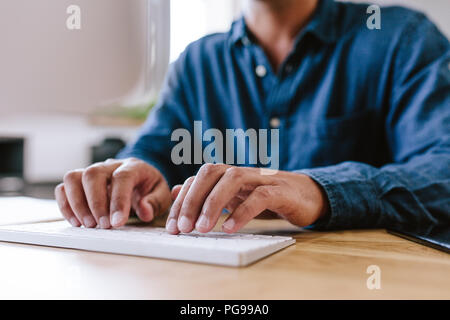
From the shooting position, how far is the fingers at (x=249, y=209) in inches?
16.7

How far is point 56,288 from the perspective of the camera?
268 millimetres

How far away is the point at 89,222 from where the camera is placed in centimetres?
49

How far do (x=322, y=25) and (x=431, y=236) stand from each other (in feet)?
1.92

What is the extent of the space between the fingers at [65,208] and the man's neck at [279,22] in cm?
58

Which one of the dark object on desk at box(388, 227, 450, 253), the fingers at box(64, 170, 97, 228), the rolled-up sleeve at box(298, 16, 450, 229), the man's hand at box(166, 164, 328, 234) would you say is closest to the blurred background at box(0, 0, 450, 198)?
the fingers at box(64, 170, 97, 228)

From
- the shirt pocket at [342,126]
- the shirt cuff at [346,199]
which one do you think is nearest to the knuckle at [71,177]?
the shirt cuff at [346,199]

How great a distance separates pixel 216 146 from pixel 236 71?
0.20 meters

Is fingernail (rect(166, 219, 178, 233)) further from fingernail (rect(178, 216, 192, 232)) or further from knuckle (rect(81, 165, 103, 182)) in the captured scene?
knuckle (rect(81, 165, 103, 182))

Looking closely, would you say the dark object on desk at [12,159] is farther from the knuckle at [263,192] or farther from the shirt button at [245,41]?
the knuckle at [263,192]

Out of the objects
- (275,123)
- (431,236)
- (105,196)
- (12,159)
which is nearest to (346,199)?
(431,236)

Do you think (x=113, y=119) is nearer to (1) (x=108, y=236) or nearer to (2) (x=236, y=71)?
(2) (x=236, y=71)

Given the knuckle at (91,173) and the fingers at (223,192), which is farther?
the knuckle at (91,173)

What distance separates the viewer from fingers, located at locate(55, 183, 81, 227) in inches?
20.0

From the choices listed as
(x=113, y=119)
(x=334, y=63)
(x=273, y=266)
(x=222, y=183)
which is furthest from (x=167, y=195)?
(x=113, y=119)
